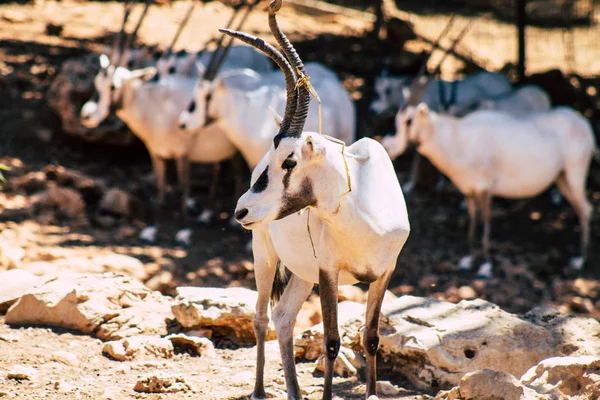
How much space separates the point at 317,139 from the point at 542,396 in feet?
5.13

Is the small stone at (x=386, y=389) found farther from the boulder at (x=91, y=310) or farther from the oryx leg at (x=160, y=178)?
the oryx leg at (x=160, y=178)

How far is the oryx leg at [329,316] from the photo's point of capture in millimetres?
4250

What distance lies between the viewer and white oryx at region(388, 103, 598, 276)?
9.50 metres

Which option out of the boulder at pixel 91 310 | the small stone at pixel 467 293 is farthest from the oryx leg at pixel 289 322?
the small stone at pixel 467 293

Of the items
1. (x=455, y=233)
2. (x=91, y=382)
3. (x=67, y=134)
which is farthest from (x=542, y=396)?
(x=67, y=134)

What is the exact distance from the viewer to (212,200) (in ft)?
34.8

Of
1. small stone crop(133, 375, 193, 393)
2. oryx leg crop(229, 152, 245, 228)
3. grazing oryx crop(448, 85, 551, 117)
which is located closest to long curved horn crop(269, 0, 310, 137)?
small stone crop(133, 375, 193, 393)

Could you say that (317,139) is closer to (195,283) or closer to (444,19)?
(195,283)

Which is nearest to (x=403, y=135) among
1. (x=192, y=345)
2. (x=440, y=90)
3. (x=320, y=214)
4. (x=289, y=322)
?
(x=440, y=90)

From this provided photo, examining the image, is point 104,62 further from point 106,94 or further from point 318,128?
point 318,128

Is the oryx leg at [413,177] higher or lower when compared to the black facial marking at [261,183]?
lower

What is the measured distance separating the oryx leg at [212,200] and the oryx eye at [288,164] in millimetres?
6400

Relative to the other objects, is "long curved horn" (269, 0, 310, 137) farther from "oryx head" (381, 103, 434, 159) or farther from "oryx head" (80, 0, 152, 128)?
"oryx head" (80, 0, 152, 128)

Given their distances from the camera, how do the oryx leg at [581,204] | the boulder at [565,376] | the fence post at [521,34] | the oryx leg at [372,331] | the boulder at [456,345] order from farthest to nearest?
the fence post at [521,34], the oryx leg at [581,204], the boulder at [456,345], the oryx leg at [372,331], the boulder at [565,376]
